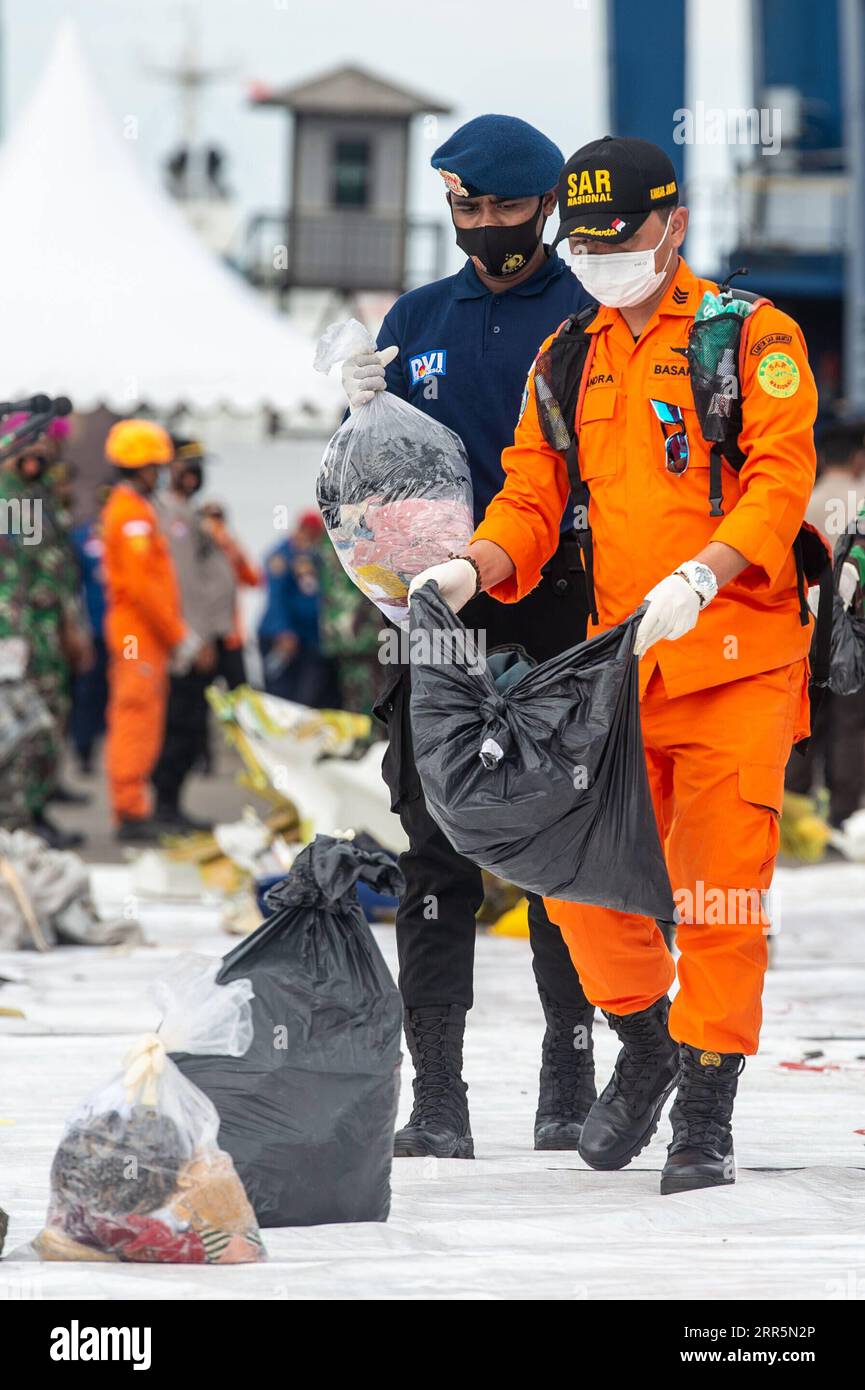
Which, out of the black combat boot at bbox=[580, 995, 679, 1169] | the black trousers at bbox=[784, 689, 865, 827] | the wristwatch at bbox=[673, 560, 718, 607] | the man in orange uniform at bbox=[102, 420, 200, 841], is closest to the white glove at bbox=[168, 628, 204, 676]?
the man in orange uniform at bbox=[102, 420, 200, 841]

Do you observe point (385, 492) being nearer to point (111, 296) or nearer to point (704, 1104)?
point (704, 1104)

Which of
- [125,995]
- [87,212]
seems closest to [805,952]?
[125,995]

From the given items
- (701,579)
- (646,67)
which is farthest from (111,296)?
(701,579)

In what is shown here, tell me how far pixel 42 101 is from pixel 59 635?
18.7 feet

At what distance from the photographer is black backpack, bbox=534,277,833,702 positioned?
345 cm

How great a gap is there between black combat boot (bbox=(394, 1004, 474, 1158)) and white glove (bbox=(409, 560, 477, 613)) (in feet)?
2.73

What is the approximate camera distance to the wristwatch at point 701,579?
129 inches

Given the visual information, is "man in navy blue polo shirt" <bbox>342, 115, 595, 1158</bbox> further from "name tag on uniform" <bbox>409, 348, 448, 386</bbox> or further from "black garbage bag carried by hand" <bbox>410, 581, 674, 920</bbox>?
"black garbage bag carried by hand" <bbox>410, 581, 674, 920</bbox>

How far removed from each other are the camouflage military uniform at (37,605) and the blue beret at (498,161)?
4.70 m

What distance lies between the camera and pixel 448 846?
155 inches

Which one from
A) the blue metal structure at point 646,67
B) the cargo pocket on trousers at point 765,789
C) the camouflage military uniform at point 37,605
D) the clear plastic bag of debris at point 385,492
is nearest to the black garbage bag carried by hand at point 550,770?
the cargo pocket on trousers at point 765,789

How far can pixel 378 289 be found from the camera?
119 ft

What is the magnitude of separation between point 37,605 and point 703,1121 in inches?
249

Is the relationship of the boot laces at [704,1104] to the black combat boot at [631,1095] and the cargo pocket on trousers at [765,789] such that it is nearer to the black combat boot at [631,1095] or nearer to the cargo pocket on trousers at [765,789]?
the black combat boot at [631,1095]
